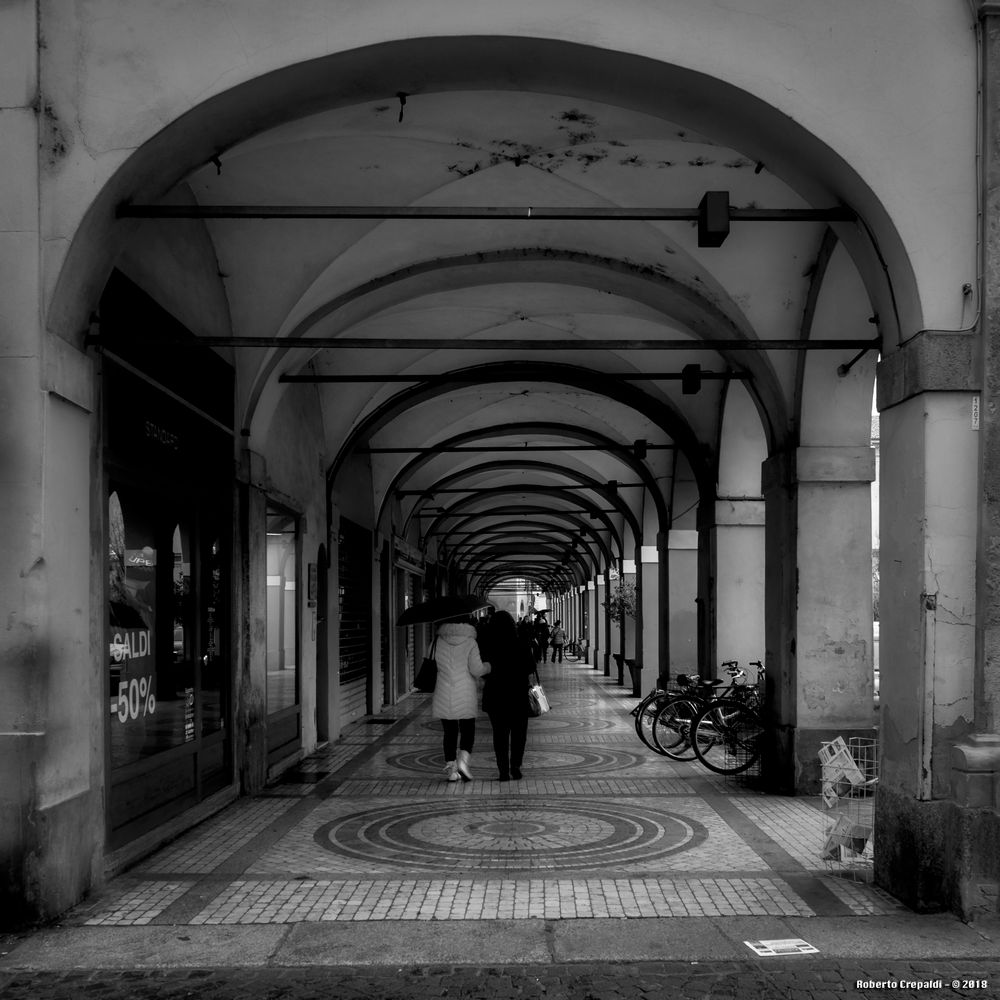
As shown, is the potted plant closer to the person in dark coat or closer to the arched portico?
the arched portico

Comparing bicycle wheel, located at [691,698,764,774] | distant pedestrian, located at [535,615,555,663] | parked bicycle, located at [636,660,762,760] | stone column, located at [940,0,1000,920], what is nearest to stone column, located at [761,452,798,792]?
bicycle wheel, located at [691,698,764,774]

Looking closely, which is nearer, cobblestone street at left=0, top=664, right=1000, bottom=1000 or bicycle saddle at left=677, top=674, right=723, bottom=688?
cobblestone street at left=0, top=664, right=1000, bottom=1000

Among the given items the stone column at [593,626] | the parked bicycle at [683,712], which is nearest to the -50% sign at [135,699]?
the parked bicycle at [683,712]

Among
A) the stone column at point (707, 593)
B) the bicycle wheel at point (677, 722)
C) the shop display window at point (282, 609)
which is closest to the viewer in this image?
the shop display window at point (282, 609)

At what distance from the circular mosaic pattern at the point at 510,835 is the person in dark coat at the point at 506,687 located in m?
1.23

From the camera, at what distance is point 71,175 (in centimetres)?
592

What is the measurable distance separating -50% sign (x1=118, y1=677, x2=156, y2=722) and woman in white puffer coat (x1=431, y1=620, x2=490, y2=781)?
3.26 metres

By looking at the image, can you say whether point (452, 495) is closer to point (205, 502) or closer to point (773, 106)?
point (205, 502)

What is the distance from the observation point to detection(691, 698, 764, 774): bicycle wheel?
10297 mm

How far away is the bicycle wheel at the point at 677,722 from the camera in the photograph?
11438 millimetres

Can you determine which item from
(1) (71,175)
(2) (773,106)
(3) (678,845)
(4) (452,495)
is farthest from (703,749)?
(4) (452,495)

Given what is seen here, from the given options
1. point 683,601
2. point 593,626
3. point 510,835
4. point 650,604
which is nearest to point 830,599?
point 510,835

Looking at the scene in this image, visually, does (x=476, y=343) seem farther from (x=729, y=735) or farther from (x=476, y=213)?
(x=729, y=735)

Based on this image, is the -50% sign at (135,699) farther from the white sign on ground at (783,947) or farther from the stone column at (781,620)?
the stone column at (781,620)
